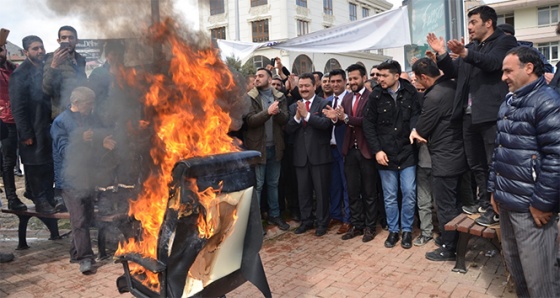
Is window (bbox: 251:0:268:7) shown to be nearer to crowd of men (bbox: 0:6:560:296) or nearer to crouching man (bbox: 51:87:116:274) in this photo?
crowd of men (bbox: 0:6:560:296)

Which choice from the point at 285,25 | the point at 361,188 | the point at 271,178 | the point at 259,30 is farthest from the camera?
the point at 259,30

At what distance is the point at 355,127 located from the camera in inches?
238

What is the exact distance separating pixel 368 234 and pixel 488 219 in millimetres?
1917

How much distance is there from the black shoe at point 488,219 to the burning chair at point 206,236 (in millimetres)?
2606

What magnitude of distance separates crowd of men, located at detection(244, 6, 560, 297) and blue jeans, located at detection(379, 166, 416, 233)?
0.02 metres

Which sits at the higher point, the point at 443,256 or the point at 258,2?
the point at 258,2

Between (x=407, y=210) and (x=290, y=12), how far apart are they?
32.5 metres

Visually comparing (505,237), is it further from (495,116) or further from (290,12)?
(290,12)

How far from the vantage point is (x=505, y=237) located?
12.2 ft

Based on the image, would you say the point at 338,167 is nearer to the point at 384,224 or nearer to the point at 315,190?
the point at 315,190

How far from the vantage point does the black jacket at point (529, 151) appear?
3.19m

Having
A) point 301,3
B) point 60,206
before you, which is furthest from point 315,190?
point 301,3

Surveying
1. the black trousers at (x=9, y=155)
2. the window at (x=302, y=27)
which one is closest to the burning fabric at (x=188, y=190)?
the black trousers at (x=9, y=155)

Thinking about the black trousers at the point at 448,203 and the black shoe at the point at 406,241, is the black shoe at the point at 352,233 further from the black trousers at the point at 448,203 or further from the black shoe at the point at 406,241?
the black trousers at the point at 448,203
